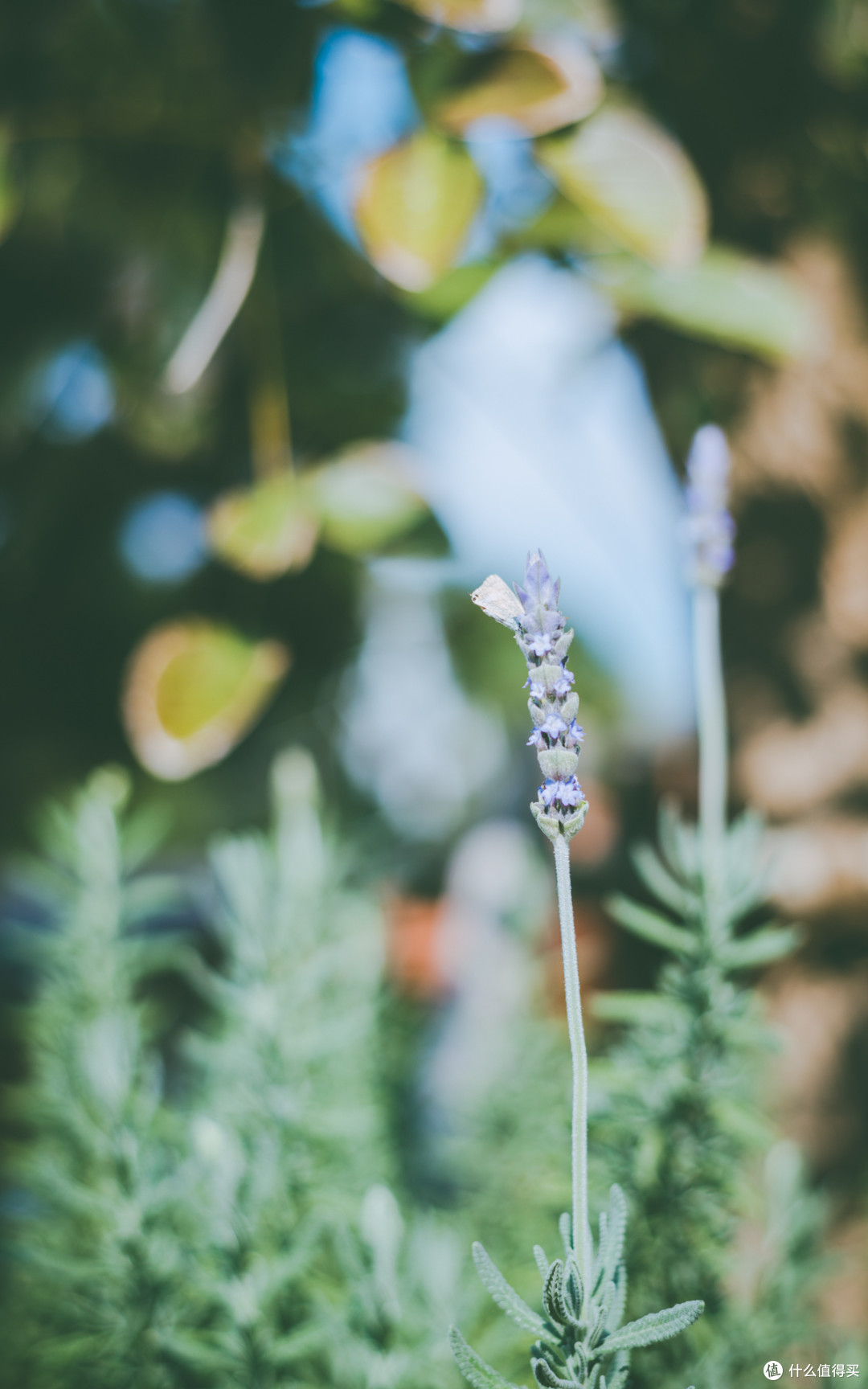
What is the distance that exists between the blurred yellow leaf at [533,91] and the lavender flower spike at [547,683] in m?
0.24

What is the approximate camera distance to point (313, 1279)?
0.26 meters

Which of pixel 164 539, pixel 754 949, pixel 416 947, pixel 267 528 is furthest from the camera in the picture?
pixel 416 947

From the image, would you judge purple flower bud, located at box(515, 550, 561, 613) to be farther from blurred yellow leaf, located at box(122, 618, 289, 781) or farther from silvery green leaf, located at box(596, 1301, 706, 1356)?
blurred yellow leaf, located at box(122, 618, 289, 781)

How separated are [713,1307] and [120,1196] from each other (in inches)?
7.4

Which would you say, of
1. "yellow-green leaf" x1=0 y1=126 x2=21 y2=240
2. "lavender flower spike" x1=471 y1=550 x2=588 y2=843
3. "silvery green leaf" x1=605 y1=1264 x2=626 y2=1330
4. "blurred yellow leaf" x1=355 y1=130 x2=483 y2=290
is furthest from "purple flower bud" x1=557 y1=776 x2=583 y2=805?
"yellow-green leaf" x1=0 y1=126 x2=21 y2=240

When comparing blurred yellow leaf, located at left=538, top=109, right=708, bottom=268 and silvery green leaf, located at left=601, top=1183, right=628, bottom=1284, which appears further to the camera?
blurred yellow leaf, located at left=538, top=109, right=708, bottom=268

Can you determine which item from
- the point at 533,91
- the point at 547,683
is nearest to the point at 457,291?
the point at 533,91

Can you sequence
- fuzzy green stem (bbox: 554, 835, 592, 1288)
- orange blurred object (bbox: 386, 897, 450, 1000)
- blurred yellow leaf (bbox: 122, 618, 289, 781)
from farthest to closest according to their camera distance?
orange blurred object (bbox: 386, 897, 450, 1000) < blurred yellow leaf (bbox: 122, 618, 289, 781) < fuzzy green stem (bbox: 554, 835, 592, 1288)

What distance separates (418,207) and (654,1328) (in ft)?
1.14

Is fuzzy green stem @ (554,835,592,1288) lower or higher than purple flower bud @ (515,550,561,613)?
lower

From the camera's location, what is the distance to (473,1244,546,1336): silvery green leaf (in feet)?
0.48

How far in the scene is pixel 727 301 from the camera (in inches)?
14.2

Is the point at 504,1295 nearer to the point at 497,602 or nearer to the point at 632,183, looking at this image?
the point at 497,602

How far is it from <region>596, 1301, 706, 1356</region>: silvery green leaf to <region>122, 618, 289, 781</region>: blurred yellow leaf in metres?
0.26
